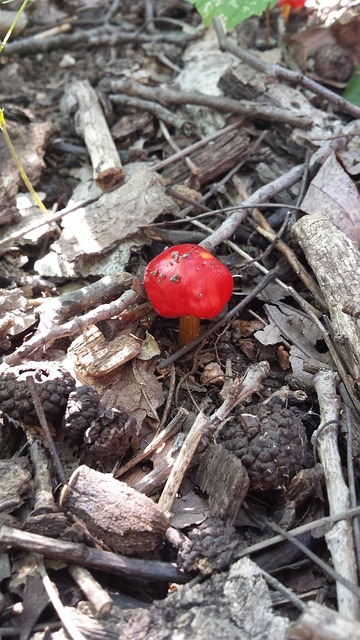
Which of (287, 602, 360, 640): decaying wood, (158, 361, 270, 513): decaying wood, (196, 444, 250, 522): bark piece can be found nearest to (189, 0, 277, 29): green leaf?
(158, 361, 270, 513): decaying wood

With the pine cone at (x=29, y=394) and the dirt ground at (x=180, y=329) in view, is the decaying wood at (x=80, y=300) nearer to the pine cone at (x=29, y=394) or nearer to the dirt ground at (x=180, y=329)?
→ the dirt ground at (x=180, y=329)

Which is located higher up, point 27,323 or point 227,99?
point 227,99

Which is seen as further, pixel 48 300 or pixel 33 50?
pixel 33 50

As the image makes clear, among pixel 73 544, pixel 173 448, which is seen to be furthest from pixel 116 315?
pixel 73 544

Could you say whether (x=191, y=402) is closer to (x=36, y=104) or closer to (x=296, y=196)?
(x=296, y=196)

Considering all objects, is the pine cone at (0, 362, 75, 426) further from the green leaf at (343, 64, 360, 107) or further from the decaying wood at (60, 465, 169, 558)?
the green leaf at (343, 64, 360, 107)

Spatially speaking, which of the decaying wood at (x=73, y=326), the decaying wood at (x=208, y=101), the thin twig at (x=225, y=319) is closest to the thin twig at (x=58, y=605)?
the decaying wood at (x=73, y=326)

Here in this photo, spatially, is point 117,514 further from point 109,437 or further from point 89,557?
point 109,437
